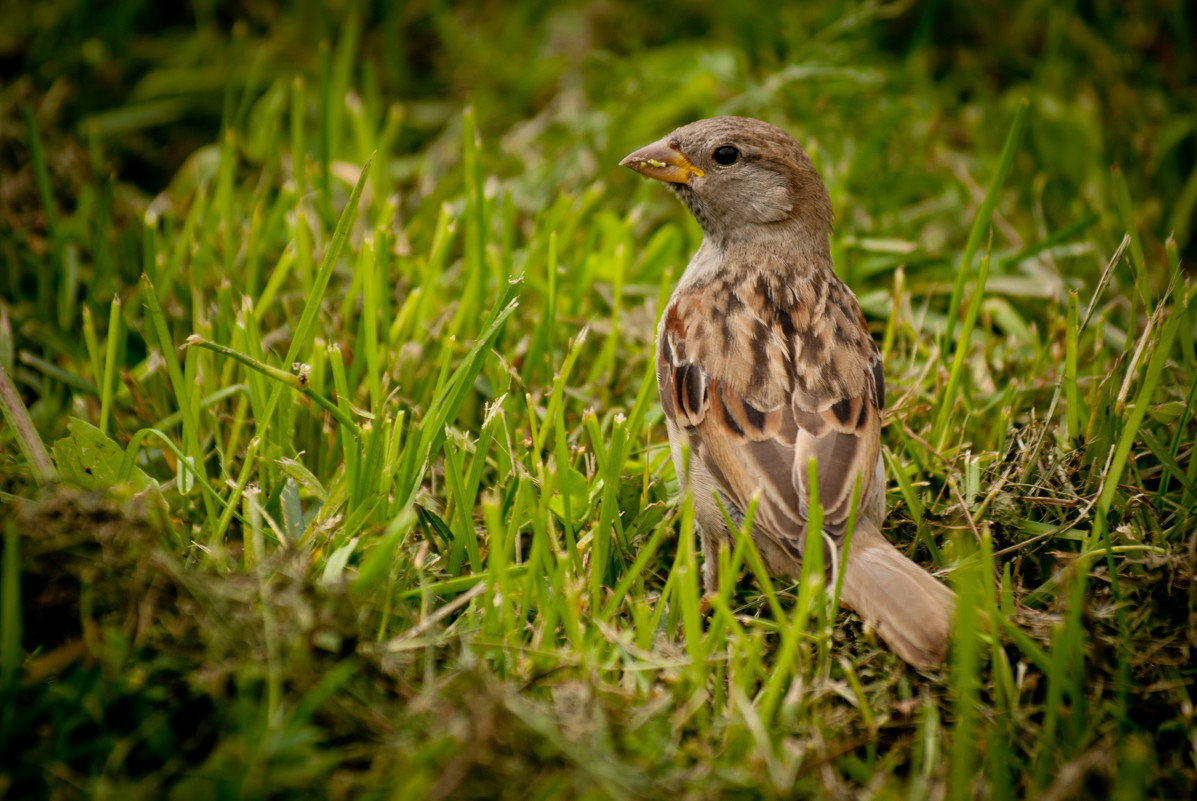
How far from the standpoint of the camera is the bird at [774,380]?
2.81 meters

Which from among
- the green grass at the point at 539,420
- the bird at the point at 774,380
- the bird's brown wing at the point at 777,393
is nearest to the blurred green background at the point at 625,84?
the green grass at the point at 539,420

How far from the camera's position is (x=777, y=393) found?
10.7 ft

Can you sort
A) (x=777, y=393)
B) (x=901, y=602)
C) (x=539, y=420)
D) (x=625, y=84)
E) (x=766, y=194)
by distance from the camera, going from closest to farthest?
(x=901, y=602) → (x=777, y=393) → (x=539, y=420) → (x=766, y=194) → (x=625, y=84)

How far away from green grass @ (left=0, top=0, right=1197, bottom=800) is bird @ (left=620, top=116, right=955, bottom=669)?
0.53 ft

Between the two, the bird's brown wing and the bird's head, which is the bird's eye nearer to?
the bird's head

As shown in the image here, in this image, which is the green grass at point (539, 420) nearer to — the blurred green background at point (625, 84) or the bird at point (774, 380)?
the blurred green background at point (625, 84)

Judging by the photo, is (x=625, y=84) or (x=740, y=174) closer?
(x=740, y=174)

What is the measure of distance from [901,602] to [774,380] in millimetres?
905

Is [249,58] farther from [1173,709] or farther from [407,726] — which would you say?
[1173,709]

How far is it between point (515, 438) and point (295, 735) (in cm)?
164

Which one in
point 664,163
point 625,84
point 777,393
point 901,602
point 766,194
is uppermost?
point 625,84

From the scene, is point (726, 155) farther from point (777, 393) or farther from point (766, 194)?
point (777, 393)

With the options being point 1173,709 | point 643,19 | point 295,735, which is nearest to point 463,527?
point 295,735

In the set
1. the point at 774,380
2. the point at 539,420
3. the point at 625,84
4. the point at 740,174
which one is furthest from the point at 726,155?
the point at 625,84
